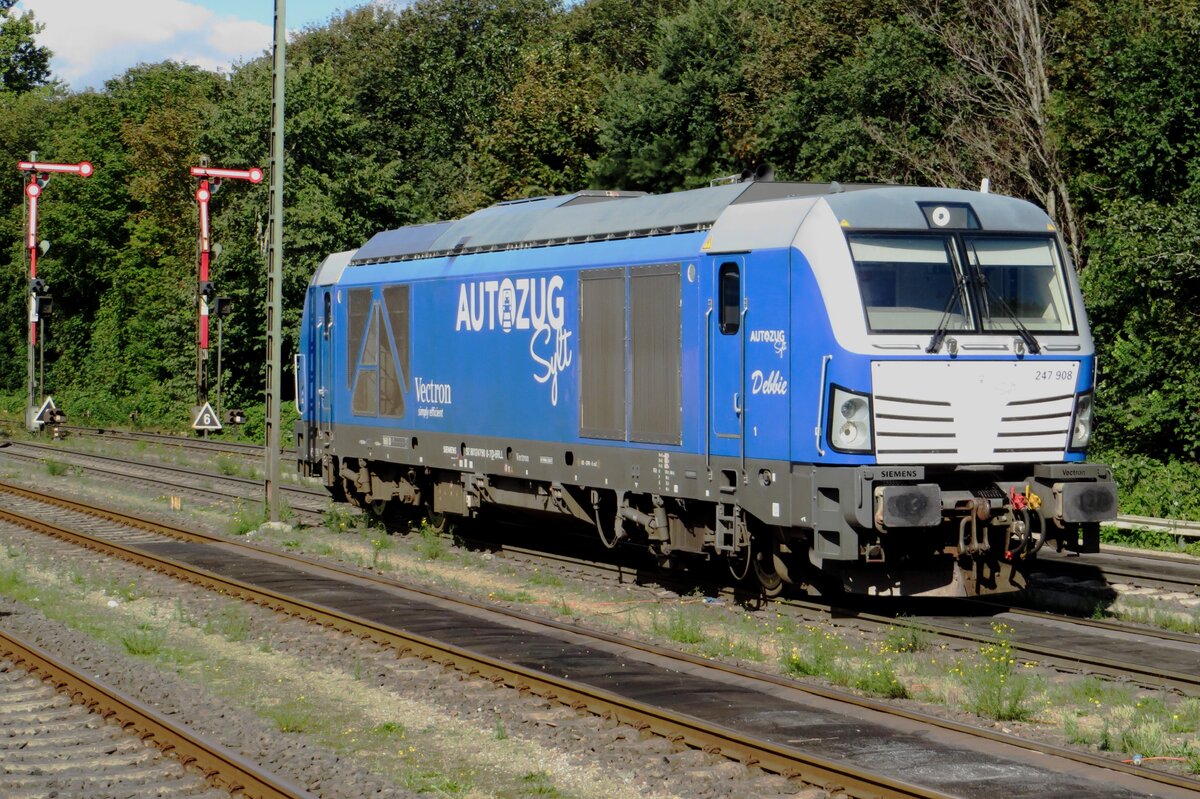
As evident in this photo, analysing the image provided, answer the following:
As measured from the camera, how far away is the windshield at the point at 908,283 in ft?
41.2

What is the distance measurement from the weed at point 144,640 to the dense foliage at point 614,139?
1591 centimetres

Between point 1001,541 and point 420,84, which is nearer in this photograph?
point 1001,541

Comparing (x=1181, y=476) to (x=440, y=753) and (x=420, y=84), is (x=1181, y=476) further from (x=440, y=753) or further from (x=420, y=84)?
(x=420, y=84)

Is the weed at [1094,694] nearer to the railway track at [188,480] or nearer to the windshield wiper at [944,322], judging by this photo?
the windshield wiper at [944,322]

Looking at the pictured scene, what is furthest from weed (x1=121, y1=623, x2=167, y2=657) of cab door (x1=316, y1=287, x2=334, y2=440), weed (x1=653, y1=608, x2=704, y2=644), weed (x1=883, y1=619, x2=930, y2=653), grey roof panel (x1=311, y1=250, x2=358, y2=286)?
grey roof panel (x1=311, y1=250, x2=358, y2=286)

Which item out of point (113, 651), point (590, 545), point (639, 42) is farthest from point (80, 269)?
point (113, 651)

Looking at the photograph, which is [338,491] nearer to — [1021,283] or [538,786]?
[1021,283]

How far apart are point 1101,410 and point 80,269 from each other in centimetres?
5040

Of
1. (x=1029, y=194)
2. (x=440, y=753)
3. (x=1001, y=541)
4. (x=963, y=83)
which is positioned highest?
(x=963, y=83)

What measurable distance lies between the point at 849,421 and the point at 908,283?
4.67ft

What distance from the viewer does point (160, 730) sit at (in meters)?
9.57

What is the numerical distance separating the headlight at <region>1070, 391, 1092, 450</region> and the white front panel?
96mm

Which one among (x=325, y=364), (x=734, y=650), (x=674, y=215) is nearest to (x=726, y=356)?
(x=674, y=215)

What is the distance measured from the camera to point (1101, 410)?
24.7m
